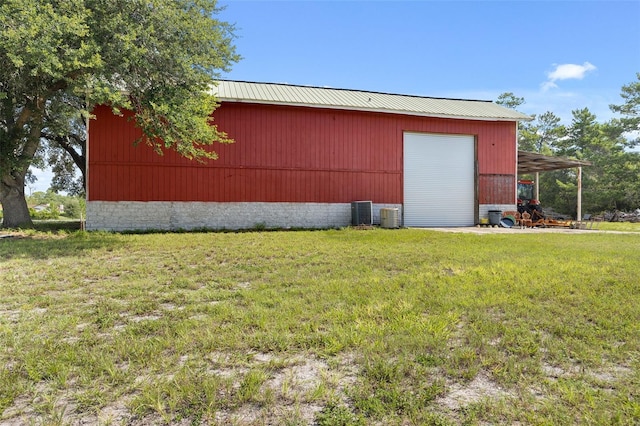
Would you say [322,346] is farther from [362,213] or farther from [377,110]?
[377,110]

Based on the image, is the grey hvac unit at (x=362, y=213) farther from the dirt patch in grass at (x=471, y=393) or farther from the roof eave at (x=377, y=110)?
the dirt patch in grass at (x=471, y=393)

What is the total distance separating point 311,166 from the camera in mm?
14125

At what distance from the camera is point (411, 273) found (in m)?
5.28

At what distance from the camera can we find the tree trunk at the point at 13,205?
11641mm

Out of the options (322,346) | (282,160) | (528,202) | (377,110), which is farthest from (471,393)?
(528,202)

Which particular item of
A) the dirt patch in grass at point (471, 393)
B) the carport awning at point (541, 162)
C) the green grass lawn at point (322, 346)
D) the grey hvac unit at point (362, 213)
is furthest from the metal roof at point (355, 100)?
the dirt patch in grass at point (471, 393)

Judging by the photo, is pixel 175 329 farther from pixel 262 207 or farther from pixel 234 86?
pixel 234 86

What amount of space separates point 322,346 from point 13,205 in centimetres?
1405


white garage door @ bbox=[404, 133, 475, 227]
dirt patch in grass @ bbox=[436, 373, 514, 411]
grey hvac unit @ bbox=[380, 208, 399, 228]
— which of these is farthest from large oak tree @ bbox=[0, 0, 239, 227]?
dirt patch in grass @ bbox=[436, 373, 514, 411]

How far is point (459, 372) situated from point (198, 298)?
9.61 ft

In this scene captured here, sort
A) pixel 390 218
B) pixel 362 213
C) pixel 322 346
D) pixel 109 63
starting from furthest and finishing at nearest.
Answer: pixel 362 213, pixel 390 218, pixel 109 63, pixel 322 346

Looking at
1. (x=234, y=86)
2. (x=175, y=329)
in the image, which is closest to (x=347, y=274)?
(x=175, y=329)

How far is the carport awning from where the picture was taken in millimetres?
17062

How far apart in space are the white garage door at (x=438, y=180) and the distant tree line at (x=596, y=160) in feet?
57.3
